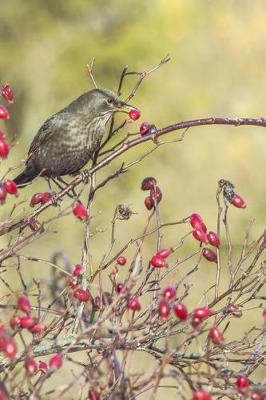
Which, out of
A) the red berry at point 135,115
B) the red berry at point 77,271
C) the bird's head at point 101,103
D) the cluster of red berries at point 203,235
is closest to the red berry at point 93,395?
the red berry at point 77,271

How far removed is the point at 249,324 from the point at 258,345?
14555 mm

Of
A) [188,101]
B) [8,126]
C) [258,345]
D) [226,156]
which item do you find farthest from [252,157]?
[258,345]

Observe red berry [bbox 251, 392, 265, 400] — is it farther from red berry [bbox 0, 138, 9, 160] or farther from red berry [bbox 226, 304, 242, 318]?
red berry [bbox 0, 138, 9, 160]

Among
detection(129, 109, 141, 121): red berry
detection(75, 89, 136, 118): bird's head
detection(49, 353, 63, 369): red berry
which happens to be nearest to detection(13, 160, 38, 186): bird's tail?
detection(75, 89, 136, 118): bird's head

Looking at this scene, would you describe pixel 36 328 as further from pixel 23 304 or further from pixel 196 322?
pixel 196 322

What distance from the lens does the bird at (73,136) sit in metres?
4.94

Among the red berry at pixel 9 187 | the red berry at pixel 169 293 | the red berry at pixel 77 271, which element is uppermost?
the red berry at pixel 9 187

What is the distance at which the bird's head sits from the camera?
4.98 meters

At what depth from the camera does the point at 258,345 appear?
2.78 m

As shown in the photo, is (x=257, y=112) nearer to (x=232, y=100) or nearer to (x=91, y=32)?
(x=232, y=100)

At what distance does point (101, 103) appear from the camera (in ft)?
16.6

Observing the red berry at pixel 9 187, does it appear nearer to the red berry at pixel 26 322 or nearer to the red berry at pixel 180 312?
the red berry at pixel 26 322

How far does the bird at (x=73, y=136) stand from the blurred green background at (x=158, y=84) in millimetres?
10582

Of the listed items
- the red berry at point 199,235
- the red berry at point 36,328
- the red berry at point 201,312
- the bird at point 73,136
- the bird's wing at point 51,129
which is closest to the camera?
the red berry at point 201,312
